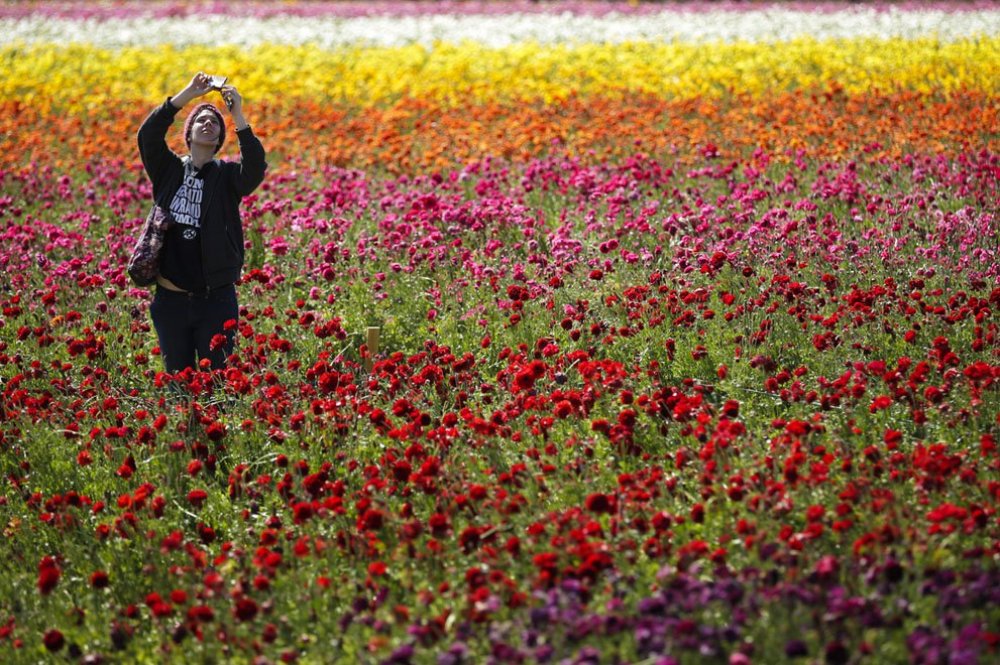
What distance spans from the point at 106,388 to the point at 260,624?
7.73 feet

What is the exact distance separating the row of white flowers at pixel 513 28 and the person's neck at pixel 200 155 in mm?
12441

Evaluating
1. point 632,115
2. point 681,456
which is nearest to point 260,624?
point 681,456

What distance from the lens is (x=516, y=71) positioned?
49.6 ft

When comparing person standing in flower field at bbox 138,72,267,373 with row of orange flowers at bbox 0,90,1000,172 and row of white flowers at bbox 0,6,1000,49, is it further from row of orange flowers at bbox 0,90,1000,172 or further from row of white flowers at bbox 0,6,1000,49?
row of white flowers at bbox 0,6,1000,49

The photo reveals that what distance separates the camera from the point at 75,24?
22297mm

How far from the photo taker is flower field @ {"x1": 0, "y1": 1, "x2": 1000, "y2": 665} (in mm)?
3541

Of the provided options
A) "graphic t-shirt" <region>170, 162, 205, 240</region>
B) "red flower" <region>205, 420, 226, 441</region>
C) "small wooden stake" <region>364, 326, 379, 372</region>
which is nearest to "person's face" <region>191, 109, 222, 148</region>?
"graphic t-shirt" <region>170, 162, 205, 240</region>

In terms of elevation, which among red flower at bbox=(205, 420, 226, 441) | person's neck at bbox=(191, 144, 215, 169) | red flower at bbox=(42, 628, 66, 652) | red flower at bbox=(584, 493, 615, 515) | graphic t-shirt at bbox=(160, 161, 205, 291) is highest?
person's neck at bbox=(191, 144, 215, 169)

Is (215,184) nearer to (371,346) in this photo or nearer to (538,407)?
(371,346)

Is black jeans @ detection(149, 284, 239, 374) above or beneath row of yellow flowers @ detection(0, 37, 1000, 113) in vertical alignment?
beneath

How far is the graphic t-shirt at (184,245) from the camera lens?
5.96 meters

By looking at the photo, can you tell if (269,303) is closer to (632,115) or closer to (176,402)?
(176,402)

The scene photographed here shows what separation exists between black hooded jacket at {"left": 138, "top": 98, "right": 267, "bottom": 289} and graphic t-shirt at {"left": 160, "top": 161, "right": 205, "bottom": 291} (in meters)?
0.04

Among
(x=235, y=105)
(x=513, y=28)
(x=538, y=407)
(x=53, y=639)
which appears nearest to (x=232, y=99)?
(x=235, y=105)
